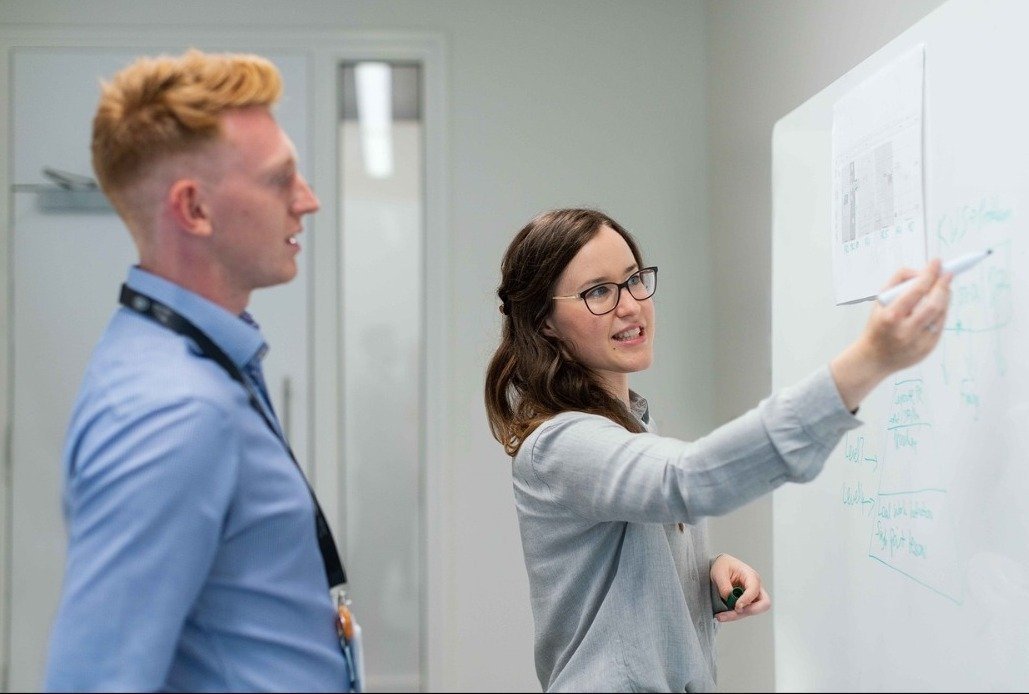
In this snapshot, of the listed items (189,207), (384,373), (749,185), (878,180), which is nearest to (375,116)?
(384,373)

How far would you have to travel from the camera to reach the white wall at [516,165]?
11.0ft

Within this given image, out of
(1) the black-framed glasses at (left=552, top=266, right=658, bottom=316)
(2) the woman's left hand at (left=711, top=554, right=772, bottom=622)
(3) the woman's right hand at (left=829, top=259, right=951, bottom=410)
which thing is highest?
(1) the black-framed glasses at (left=552, top=266, right=658, bottom=316)

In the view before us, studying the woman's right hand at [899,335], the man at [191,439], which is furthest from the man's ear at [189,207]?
the woman's right hand at [899,335]

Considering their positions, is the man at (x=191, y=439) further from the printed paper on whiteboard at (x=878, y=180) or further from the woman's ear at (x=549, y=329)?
the printed paper on whiteboard at (x=878, y=180)

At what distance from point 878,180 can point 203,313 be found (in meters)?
1.12

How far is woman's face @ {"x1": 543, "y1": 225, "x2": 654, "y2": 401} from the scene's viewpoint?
142 cm

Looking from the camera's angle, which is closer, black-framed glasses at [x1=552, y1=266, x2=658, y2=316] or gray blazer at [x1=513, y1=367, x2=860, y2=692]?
gray blazer at [x1=513, y1=367, x2=860, y2=692]

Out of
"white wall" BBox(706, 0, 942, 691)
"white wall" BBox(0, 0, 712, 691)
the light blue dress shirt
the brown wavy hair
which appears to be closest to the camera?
the light blue dress shirt

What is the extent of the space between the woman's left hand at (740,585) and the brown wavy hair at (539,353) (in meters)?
0.24

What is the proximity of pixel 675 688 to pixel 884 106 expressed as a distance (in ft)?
3.23

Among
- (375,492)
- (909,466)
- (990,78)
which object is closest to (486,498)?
(375,492)

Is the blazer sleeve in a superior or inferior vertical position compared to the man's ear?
inferior

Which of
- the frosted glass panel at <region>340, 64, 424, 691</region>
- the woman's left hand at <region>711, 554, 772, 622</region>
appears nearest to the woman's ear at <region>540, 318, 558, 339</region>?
the woman's left hand at <region>711, 554, 772, 622</region>

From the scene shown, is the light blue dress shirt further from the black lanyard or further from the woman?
the woman
